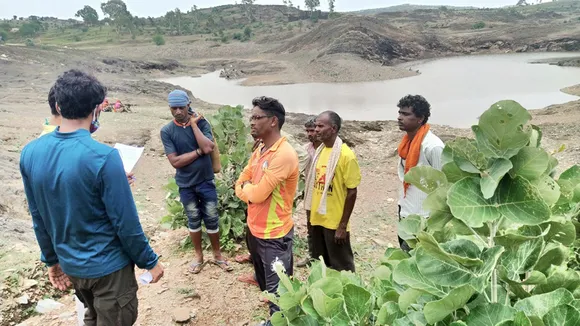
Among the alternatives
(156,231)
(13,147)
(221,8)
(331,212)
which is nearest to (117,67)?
(13,147)

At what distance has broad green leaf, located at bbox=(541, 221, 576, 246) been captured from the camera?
0.83 m

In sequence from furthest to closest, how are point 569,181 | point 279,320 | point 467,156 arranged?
point 279,320 < point 569,181 < point 467,156

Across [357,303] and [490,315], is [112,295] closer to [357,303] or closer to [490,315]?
[357,303]

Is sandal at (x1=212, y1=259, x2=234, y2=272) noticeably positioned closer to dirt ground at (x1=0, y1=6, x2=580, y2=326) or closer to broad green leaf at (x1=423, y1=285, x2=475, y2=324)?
dirt ground at (x1=0, y1=6, x2=580, y2=326)

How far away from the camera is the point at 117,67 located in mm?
28266

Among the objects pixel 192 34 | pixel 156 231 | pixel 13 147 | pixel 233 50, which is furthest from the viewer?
pixel 192 34

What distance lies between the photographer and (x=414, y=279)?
0.82m

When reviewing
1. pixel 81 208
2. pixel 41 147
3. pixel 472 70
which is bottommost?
pixel 472 70

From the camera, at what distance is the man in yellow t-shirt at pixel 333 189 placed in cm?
307

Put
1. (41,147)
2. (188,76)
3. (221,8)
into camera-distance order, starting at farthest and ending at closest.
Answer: (221,8) → (188,76) → (41,147)

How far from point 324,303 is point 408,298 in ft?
0.63

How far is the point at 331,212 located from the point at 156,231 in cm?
232

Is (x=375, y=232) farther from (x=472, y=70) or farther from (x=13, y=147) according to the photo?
(x=472, y=70)

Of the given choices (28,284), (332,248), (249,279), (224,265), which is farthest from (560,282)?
(28,284)
